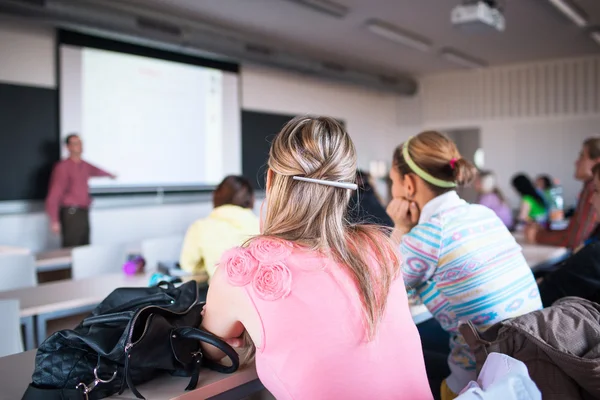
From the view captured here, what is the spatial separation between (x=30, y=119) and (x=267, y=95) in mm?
3707

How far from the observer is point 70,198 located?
5.61 meters

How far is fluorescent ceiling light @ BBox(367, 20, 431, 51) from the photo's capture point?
22.3 ft

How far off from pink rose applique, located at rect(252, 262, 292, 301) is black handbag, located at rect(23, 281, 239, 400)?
10.4 inches

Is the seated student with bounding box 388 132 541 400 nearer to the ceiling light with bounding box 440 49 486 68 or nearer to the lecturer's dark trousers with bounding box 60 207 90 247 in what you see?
the lecturer's dark trousers with bounding box 60 207 90 247

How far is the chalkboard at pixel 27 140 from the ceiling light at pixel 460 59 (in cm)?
564

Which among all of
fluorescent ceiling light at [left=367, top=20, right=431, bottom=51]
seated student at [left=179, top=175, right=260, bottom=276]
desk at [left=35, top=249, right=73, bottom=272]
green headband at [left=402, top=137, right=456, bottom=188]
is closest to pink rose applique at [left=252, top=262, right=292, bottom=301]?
green headband at [left=402, top=137, right=456, bottom=188]

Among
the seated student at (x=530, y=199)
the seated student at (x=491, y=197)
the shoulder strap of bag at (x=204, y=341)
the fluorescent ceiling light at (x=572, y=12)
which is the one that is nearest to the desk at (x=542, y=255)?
the seated student at (x=491, y=197)

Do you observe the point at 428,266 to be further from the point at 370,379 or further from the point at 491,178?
the point at 491,178

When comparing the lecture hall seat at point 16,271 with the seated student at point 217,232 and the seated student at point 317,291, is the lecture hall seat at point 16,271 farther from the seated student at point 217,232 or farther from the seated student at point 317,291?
the seated student at point 317,291

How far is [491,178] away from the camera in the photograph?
6.62m

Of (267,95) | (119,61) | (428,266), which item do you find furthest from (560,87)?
(428,266)

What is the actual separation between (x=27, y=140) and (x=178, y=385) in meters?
4.85

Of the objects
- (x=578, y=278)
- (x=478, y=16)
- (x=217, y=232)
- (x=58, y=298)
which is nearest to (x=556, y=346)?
→ (x=578, y=278)

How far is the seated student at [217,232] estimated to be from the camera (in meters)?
2.86
